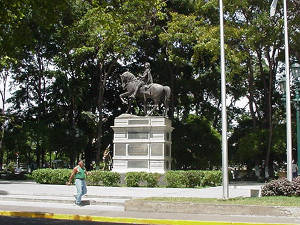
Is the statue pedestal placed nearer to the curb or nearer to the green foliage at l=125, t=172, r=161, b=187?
the green foliage at l=125, t=172, r=161, b=187

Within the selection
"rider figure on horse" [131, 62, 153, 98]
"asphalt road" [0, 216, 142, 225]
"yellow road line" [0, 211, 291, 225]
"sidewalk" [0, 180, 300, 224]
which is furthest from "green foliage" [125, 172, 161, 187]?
"asphalt road" [0, 216, 142, 225]

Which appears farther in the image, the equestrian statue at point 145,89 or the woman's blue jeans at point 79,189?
the equestrian statue at point 145,89

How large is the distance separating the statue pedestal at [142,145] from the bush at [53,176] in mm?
3056

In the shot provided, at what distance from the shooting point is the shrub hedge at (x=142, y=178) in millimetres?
23361

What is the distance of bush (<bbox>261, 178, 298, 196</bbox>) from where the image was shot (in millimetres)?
15180

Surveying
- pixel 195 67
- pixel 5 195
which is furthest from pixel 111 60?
pixel 5 195

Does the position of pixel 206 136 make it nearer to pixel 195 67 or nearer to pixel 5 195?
pixel 195 67

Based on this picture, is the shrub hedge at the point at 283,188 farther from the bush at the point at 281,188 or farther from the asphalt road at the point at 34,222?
the asphalt road at the point at 34,222

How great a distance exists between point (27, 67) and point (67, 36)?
867cm

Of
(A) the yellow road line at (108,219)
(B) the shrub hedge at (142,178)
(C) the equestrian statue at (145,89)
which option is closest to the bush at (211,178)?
(B) the shrub hedge at (142,178)

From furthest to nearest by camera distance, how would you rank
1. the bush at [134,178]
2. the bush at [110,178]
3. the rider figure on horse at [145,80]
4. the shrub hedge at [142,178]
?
the rider figure on horse at [145,80] < the bush at [110,178] < the bush at [134,178] < the shrub hedge at [142,178]

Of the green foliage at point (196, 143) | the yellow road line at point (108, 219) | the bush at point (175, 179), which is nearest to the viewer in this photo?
the yellow road line at point (108, 219)

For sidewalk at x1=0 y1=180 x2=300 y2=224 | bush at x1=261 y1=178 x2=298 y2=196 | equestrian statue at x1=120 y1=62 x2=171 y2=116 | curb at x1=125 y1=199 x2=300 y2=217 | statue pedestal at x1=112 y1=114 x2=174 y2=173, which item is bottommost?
sidewalk at x1=0 y1=180 x2=300 y2=224

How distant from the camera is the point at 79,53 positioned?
3381 centimetres
